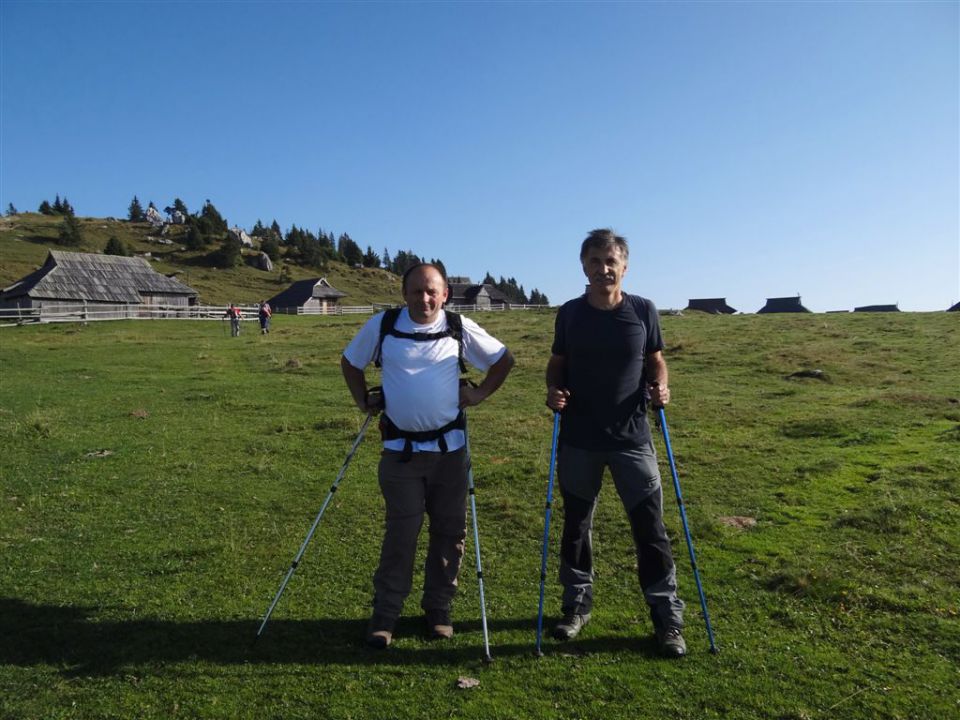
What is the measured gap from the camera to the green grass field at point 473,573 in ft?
15.1

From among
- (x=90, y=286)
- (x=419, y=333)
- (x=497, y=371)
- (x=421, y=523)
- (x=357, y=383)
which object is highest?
(x=90, y=286)

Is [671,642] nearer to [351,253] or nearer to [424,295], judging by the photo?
[424,295]

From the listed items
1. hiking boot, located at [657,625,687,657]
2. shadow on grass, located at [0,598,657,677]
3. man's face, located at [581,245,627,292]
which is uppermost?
man's face, located at [581,245,627,292]

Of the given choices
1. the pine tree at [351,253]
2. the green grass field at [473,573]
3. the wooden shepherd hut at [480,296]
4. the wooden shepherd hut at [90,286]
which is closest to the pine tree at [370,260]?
the pine tree at [351,253]

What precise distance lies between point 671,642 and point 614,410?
1799 mm

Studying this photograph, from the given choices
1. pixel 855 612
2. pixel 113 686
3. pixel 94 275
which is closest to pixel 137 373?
pixel 113 686

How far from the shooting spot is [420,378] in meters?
5.29

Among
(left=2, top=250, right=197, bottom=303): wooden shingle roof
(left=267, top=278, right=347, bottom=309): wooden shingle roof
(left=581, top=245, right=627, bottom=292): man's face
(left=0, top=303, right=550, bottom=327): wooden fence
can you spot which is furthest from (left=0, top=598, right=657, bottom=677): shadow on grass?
(left=267, top=278, right=347, bottom=309): wooden shingle roof

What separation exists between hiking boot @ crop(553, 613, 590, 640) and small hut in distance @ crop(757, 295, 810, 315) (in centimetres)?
8618

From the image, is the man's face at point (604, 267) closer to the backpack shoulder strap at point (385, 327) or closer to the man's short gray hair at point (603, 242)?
the man's short gray hair at point (603, 242)

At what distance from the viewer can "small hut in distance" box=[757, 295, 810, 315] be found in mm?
83456

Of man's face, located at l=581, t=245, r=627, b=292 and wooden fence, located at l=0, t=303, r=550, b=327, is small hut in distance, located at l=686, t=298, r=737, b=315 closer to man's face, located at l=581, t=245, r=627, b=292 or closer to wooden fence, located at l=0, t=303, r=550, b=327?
wooden fence, located at l=0, t=303, r=550, b=327

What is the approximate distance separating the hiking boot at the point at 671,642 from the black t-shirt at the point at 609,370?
4.73 ft

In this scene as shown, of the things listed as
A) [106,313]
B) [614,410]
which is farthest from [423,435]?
[106,313]
